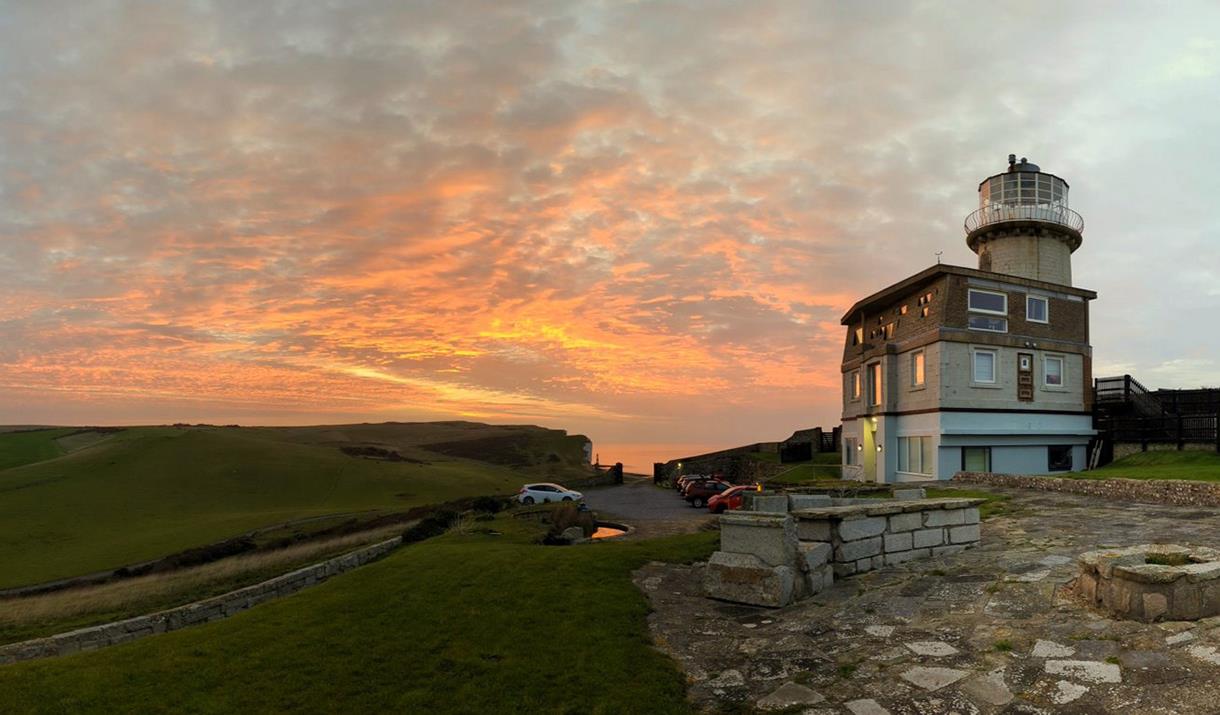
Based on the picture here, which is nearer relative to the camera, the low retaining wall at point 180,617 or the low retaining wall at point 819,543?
the low retaining wall at point 819,543

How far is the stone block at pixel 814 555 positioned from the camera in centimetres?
1213

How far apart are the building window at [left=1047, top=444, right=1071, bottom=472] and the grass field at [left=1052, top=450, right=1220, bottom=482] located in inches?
78.1

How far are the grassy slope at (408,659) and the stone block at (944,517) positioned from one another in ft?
22.7

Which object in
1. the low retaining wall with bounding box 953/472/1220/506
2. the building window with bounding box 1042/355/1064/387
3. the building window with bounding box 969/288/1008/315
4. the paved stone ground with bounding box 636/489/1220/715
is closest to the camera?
the paved stone ground with bounding box 636/489/1220/715

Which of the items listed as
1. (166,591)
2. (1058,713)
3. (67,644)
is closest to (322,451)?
(166,591)

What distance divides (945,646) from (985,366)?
30.5 metres

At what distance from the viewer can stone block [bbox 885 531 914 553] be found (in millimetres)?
13562

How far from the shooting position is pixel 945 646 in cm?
898

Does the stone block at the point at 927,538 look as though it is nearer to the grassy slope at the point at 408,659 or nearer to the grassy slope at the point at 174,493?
the grassy slope at the point at 408,659

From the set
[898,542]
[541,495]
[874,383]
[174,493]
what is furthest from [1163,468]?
[174,493]

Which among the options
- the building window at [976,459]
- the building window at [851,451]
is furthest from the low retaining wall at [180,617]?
the building window at [851,451]

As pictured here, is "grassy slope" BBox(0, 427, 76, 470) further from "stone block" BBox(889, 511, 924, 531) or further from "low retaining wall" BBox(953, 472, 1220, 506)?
"low retaining wall" BBox(953, 472, 1220, 506)

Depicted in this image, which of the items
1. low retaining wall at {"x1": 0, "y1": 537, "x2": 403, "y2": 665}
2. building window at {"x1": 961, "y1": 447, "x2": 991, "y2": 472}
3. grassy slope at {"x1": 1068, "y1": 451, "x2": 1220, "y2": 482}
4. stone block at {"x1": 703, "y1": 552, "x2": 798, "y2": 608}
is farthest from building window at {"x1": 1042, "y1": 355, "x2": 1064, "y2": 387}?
low retaining wall at {"x1": 0, "y1": 537, "x2": 403, "y2": 665}

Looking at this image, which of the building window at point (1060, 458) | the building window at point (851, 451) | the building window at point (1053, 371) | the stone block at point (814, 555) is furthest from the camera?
the building window at point (851, 451)
